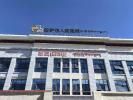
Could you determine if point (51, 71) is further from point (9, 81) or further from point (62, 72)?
point (9, 81)

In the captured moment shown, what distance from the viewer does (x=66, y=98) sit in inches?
A: 928

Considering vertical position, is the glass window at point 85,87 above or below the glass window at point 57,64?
below

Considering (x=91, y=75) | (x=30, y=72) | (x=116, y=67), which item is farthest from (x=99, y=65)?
(x=30, y=72)

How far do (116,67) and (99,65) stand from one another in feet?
9.12

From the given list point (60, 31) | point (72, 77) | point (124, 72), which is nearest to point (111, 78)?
point (124, 72)

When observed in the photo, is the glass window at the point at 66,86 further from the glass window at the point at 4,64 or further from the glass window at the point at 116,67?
the glass window at the point at 4,64

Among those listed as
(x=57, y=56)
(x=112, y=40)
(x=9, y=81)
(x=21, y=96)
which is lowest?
(x=21, y=96)

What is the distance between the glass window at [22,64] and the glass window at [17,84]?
69.5 inches

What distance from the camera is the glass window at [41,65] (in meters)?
30.1

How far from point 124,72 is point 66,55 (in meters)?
9.22

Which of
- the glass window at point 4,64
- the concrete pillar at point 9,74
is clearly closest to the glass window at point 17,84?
the concrete pillar at point 9,74

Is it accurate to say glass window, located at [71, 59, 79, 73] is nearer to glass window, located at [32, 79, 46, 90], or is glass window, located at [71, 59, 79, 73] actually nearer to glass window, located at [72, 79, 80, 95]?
glass window, located at [72, 79, 80, 95]

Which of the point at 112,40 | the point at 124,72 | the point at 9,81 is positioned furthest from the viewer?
the point at 112,40

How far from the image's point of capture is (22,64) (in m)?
30.8
